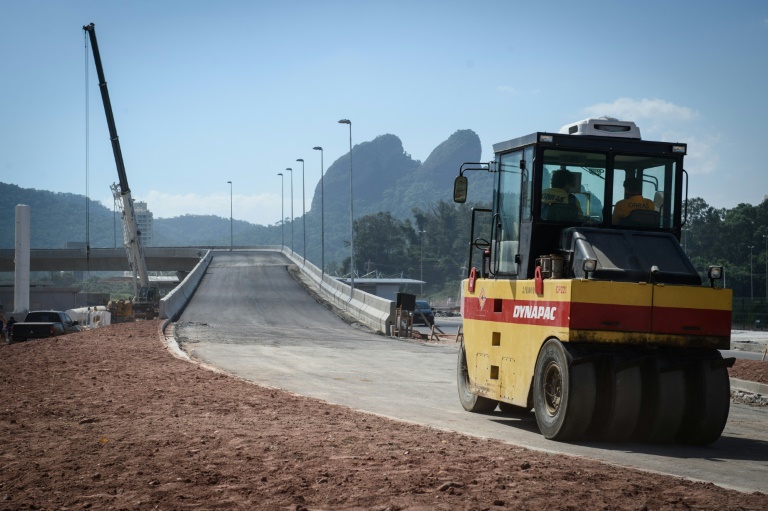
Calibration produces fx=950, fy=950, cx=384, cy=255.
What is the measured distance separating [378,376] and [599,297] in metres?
11.0

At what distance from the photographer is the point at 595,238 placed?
11688 mm

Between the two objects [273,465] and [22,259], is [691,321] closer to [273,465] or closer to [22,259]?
[273,465]

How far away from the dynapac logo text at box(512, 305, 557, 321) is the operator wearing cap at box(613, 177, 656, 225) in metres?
1.66

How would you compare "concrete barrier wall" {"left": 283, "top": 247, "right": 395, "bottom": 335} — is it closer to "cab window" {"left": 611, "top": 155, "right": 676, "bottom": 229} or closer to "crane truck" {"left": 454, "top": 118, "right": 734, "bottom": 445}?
"crane truck" {"left": 454, "top": 118, "right": 734, "bottom": 445}

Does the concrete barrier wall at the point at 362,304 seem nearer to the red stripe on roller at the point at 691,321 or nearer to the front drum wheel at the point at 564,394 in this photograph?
the front drum wheel at the point at 564,394

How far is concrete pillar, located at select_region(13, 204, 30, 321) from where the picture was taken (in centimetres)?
7188

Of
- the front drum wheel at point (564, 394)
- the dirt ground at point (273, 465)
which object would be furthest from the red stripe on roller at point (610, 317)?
the dirt ground at point (273, 465)

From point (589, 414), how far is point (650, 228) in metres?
2.88

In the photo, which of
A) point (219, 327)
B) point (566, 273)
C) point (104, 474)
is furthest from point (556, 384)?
point (219, 327)

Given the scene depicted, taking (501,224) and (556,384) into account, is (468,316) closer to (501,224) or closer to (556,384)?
(501,224)

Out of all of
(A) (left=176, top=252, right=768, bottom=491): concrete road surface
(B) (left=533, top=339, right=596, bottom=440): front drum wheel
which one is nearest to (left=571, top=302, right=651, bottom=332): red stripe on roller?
(B) (left=533, top=339, right=596, bottom=440): front drum wheel

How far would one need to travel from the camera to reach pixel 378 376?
21.2 metres

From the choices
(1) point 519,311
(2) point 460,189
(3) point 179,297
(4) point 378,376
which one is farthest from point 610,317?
(3) point 179,297

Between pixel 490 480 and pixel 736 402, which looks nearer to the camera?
pixel 490 480
